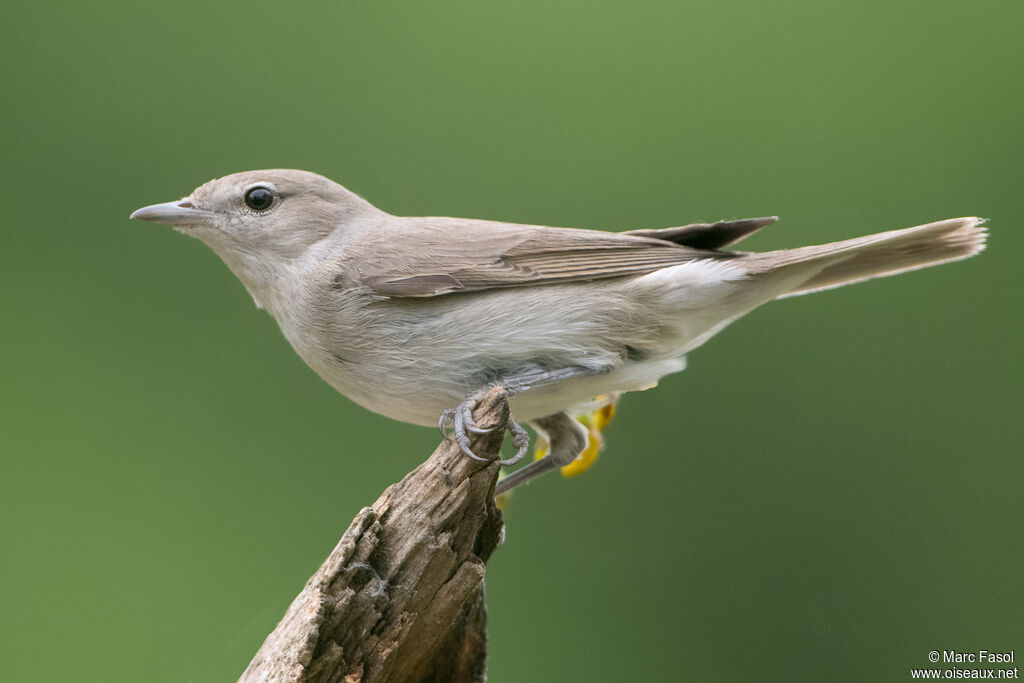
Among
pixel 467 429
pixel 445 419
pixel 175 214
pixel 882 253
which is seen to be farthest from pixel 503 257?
pixel 882 253

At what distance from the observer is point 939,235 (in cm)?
270

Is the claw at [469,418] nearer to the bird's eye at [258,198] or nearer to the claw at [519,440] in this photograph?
the claw at [519,440]

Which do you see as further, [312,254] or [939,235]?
[312,254]

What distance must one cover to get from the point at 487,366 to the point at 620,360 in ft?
1.26

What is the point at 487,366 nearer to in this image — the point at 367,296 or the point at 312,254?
the point at 367,296

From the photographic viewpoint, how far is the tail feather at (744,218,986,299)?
2.64 meters

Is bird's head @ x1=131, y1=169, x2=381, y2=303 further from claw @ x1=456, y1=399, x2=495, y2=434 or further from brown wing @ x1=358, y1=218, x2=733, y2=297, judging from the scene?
claw @ x1=456, y1=399, x2=495, y2=434

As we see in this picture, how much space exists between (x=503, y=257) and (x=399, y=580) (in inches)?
38.8

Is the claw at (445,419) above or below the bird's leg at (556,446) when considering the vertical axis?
above

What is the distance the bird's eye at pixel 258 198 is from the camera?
2.92 m

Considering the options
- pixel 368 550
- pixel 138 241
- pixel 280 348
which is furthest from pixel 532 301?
pixel 138 241

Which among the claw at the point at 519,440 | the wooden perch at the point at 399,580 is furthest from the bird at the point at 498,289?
the wooden perch at the point at 399,580

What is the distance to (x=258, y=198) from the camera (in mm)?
2926

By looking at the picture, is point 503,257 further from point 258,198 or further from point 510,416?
point 258,198
